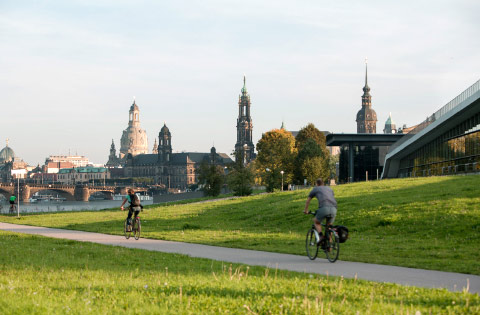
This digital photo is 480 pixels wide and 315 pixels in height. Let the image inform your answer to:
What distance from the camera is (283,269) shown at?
12.3 m

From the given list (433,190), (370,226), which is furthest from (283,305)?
(433,190)

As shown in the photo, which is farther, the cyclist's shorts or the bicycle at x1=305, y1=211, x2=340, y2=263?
the cyclist's shorts

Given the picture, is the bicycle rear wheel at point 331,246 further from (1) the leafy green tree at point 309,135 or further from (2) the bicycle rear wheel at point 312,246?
(1) the leafy green tree at point 309,135

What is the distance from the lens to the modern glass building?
156 feet

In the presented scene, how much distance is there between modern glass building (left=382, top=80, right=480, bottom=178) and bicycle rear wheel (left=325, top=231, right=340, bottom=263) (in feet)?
107

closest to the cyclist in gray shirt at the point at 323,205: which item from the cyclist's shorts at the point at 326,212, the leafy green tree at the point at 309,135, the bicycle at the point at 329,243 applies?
the cyclist's shorts at the point at 326,212

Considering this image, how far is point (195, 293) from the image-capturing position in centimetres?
885

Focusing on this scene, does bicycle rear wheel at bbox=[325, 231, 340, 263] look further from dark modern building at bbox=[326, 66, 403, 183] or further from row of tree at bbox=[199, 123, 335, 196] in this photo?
dark modern building at bbox=[326, 66, 403, 183]

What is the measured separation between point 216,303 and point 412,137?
58.3 metres

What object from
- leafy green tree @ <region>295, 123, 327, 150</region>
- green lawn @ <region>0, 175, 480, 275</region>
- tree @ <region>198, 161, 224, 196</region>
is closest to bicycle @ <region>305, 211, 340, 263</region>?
green lawn @ <region>0, 175, 480, 275</region>

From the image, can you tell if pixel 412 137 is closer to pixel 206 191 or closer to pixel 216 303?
pixel 206 191

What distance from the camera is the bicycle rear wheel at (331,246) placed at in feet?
45.6

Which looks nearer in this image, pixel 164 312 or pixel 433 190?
pixel 164 312

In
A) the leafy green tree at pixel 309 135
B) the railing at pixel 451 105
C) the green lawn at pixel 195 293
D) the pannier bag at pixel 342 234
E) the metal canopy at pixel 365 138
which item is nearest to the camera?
the green lawn at pixel 195 293
